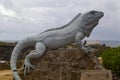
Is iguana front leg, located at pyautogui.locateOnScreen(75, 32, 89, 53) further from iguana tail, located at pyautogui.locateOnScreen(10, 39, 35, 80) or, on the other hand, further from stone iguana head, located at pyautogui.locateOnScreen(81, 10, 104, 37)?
iguana tail, located at pyautogui.locateOnScreen(10, 39, 35, 80)

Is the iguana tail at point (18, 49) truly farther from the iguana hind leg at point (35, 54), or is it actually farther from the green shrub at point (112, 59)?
the green shrub at point (112, 59)

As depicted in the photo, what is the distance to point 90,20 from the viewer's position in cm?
1221

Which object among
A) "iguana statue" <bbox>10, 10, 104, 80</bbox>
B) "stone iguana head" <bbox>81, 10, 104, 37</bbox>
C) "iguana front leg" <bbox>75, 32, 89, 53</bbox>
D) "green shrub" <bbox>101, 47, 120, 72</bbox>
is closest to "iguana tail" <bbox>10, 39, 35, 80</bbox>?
"iguana statue" <bbox>10, 10, 104, 80</bbox>

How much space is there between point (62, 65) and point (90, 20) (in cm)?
155

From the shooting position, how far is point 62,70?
39.6 ft

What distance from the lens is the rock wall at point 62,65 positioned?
1204cm

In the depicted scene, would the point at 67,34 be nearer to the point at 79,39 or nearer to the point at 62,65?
the point at 79,39

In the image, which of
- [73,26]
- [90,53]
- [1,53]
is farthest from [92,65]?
[1,53]

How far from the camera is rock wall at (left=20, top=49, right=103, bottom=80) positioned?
474 inches

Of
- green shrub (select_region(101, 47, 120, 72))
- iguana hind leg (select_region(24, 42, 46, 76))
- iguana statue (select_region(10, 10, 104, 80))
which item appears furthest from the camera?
green shrub (select_region(101, 47, 120, 72))

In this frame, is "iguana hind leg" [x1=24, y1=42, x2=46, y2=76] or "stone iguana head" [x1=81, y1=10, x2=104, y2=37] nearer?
"iguana hind leg" [x1=24, y1=42, x2=46, y2=76]

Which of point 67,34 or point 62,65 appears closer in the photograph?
point 62,65

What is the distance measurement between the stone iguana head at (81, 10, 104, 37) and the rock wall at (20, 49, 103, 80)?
0.66 meters

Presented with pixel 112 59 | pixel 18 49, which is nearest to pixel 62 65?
pixel 18 49
